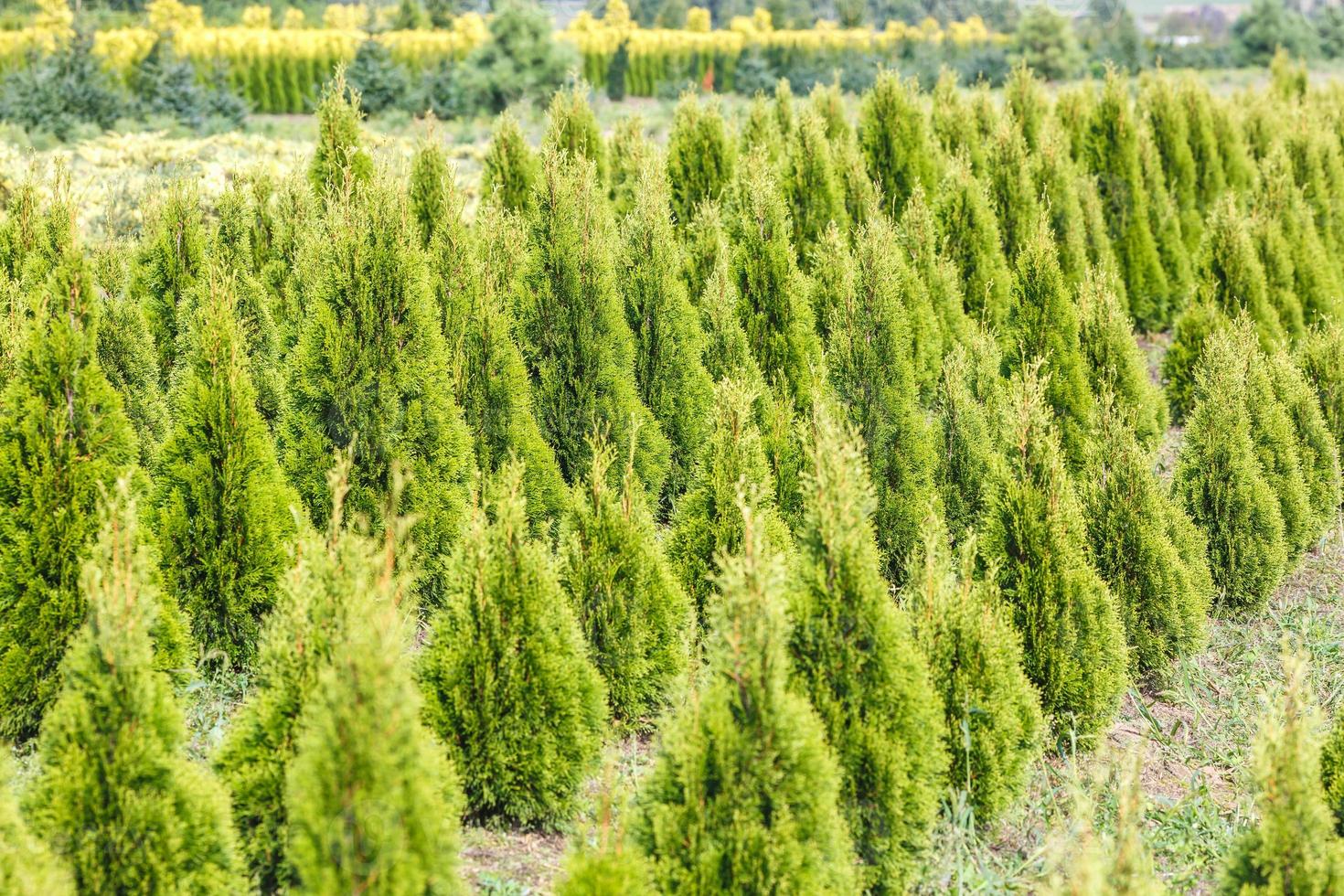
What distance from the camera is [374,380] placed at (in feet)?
18.9

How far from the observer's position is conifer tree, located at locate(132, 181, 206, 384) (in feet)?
23.9

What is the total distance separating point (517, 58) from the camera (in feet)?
76.3

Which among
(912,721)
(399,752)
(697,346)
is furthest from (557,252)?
(399,752)

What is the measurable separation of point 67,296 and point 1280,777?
15.6 ft

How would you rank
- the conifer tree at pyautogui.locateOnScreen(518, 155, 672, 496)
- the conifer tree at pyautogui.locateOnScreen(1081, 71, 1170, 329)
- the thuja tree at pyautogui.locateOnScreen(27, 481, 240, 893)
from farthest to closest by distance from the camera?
the conifer tree at pyautogui.locateOnScreen(1081, 71, 1170, 329), the conifer tree at pyautogui.locateOnScreen(518, 155, 672, 496), the thuja tree at pyautogui.locateOnScreen(27, 481, 240, 893)

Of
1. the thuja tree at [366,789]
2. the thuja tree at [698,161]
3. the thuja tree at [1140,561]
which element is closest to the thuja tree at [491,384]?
the thuja tree at [1140,561]

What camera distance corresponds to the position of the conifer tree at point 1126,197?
12.4 metres

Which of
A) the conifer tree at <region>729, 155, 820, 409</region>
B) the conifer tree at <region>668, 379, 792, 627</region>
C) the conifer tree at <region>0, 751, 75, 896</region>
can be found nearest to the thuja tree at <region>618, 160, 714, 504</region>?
the conifer tree at <region>729, 155, 820, 409</region>

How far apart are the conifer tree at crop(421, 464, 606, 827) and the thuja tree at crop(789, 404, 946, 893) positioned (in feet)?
3.08

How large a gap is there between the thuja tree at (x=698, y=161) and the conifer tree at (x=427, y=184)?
2654mm

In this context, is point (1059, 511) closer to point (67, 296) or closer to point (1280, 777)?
point (1280, 777)

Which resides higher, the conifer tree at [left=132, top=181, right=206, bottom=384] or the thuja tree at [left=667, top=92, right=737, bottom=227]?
the thuja tree at [left=667, top=92, right=737, bottom=227]

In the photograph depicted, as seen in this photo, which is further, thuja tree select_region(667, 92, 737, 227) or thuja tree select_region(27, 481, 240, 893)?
thuja tree select_region(667, 92, 737, 227)

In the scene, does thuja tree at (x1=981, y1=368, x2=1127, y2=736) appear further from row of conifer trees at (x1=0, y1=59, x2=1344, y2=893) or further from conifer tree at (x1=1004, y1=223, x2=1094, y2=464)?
conifer tree at (x1=1004, y1=223, x2=1094, y2=464)
